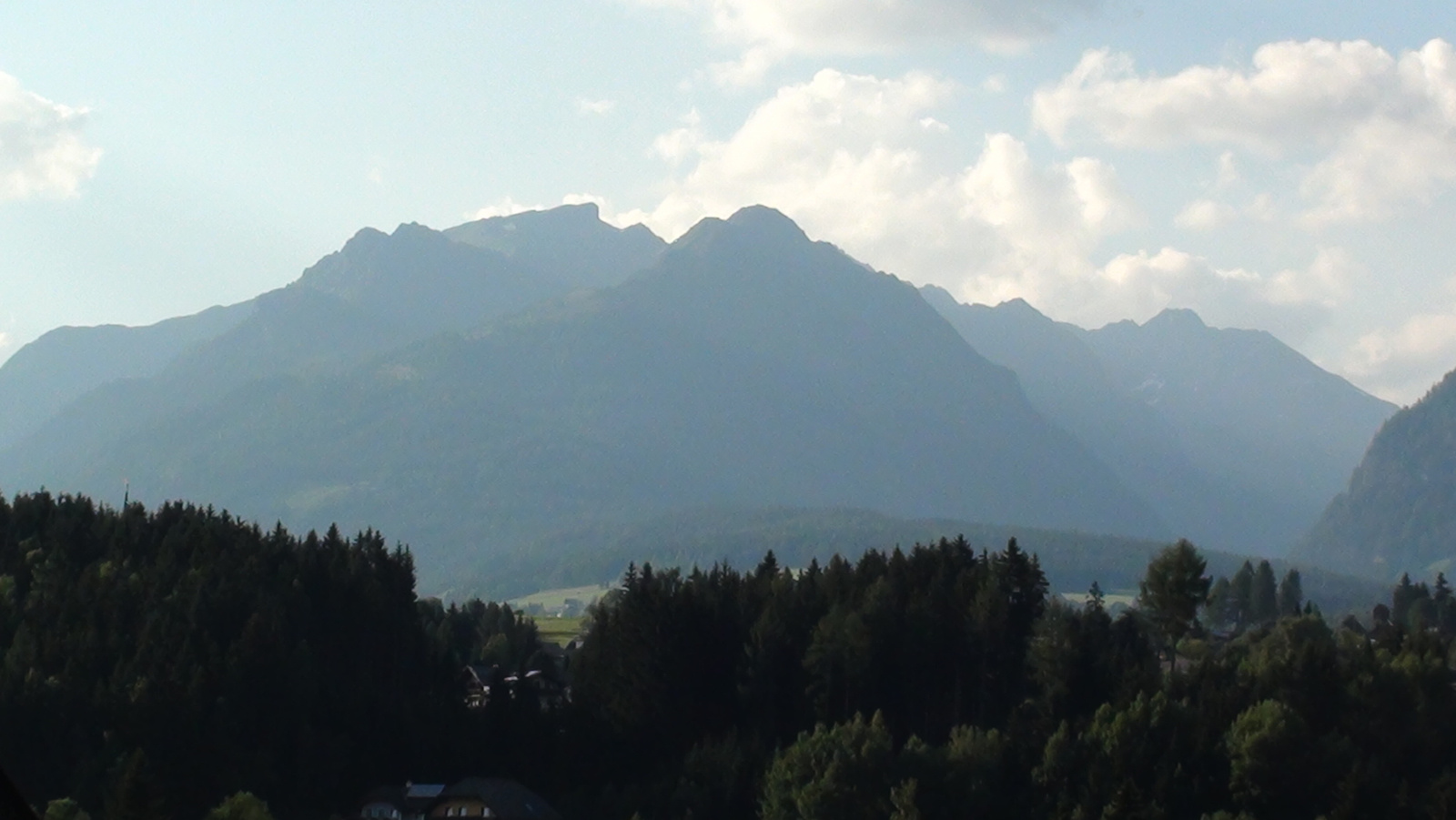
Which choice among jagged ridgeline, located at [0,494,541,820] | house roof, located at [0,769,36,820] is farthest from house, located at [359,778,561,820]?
house roof, located at [0,769,36,820]

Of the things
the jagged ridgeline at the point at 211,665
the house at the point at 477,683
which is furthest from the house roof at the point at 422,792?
the house at the point at 477,683

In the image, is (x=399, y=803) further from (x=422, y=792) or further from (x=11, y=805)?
(x=11, y=805)

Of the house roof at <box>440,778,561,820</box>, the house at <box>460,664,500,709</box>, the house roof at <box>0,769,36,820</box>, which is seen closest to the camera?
the house roof at <box>0,769,36,820</box>

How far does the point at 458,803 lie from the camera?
83750 mm

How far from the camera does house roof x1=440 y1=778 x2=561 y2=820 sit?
8144 centimetres

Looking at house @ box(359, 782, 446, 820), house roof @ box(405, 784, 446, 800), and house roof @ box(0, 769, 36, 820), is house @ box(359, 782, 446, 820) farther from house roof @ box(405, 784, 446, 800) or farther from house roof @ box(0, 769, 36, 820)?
house roof @ box(0, 769, 36, 820)

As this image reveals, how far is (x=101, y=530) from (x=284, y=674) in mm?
23753

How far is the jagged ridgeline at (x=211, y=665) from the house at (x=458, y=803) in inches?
62.5

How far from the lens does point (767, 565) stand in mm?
112312

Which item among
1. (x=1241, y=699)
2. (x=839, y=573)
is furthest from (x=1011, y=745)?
(x=839, y=573)

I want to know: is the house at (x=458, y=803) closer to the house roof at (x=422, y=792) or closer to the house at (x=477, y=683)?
the house roof at (x=422, y=792)

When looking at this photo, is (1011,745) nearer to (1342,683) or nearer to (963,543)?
(1342,683)

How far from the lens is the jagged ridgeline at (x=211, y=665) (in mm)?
80625

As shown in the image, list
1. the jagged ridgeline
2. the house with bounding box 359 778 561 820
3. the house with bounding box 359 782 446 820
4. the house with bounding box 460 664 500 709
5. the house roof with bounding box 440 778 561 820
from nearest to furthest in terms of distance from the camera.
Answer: the jagged ridgeline
the house roof with bounding box 440 778 561 820
the house with bounding box 359 778 561 820
the house with bounding box 359 782 446 820
the house with bounding box 460 664 500 709
